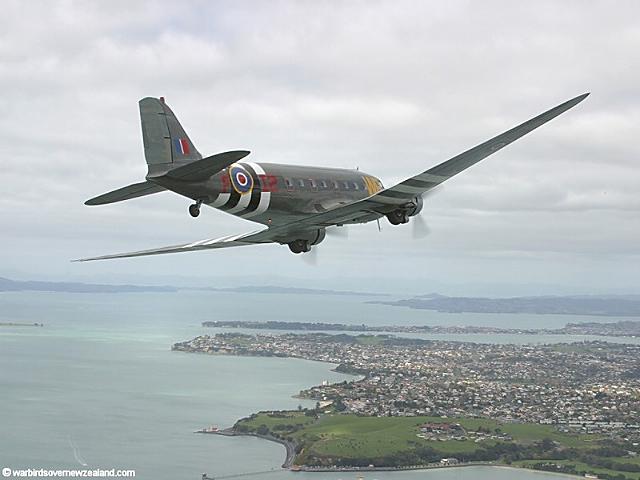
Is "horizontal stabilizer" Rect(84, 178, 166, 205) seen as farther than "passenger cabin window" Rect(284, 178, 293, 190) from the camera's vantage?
No

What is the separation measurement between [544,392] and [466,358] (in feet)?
149

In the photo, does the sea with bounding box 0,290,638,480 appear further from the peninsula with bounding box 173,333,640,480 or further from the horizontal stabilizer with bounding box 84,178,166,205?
the horizontal stabilizer with bounding box 84,178,166,205

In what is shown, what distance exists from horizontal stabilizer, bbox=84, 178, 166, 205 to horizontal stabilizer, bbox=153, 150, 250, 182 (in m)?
0.93

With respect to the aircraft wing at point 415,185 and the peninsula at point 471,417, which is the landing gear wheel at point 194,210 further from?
the peninsula at point 471,417

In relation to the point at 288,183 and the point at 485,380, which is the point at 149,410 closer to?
the point at 485,380

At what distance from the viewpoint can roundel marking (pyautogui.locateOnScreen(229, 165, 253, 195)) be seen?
25.1 m

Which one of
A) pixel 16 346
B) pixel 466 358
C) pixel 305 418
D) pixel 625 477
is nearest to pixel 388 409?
pixel 305 418

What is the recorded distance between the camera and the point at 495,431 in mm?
86562

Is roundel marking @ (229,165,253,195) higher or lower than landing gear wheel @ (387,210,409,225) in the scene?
higher

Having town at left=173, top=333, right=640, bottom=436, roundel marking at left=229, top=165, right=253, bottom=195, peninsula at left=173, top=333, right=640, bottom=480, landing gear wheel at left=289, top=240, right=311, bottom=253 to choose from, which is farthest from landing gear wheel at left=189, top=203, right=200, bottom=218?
town at left=173, top=333, right=640, bottom=436

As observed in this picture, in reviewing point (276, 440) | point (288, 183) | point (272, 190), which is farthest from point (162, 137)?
point (276, 440)

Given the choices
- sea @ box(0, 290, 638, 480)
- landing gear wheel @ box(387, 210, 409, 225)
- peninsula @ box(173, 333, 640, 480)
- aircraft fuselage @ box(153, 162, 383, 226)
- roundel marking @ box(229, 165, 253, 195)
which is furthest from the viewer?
sea @ box(0, 290, 638, 480)

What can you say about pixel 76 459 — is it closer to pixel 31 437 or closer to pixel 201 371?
pixel 31 437

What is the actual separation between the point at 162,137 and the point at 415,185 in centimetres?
853
